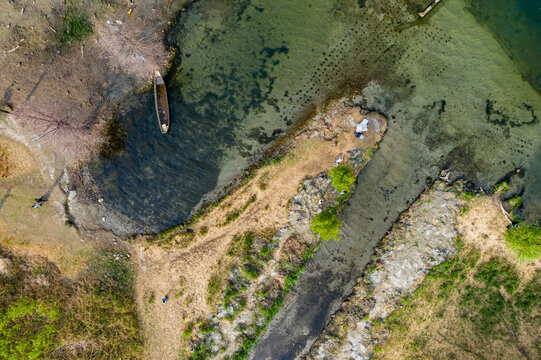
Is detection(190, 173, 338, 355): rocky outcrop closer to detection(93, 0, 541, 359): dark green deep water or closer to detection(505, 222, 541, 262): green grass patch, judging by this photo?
detection(93, 0, 541, 359): dark green deep water

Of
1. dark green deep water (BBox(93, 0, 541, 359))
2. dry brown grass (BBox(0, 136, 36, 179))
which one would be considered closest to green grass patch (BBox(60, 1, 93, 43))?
dark green deep water (BBox(93, 0, 541, 359))

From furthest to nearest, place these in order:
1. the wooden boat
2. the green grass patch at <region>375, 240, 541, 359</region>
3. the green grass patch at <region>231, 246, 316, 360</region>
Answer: the green grass patch at <region>231, 246, 316, 360</region>, the green grass patch at <region>375, 240, 541, 359</region>, the wooden boat

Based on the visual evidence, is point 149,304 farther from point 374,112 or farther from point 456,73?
point 456,73

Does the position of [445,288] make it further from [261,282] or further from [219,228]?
[219,228]

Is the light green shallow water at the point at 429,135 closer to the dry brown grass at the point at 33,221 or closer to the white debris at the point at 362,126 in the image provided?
the white debris at the point at 362,126

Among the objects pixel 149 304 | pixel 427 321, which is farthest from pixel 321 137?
pixel 149 304

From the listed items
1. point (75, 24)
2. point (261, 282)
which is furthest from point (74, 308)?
point (75, 24)

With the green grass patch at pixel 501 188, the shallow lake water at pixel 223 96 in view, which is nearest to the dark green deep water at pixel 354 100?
the shallow lake water at pixel 223 96
